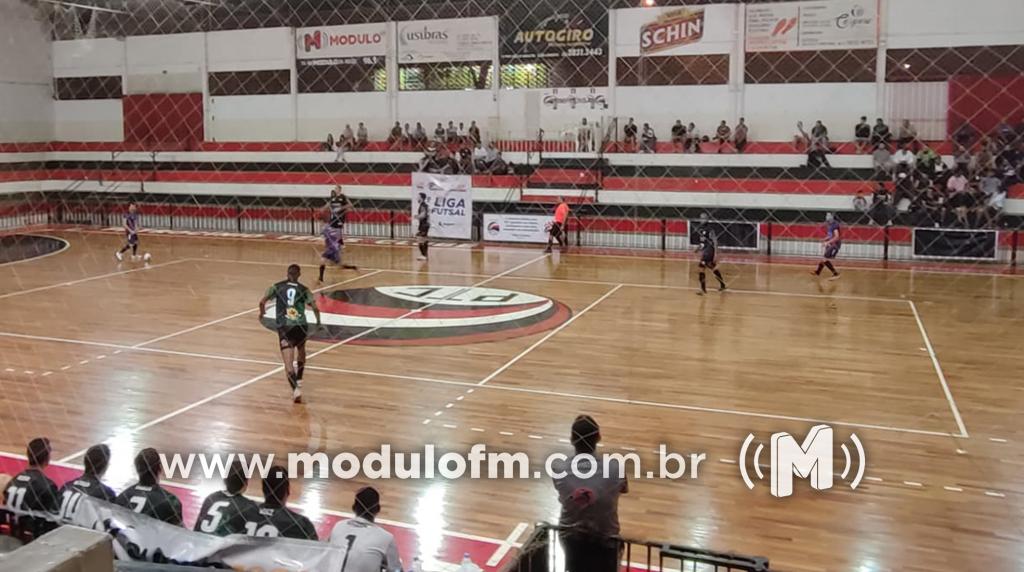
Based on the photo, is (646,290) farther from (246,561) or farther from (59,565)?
(59,565)

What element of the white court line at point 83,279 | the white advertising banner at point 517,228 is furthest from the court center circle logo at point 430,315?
the white advertising banner at point 517,228

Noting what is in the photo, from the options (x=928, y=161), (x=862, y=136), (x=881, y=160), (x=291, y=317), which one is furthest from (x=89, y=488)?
(x=862, y=136)

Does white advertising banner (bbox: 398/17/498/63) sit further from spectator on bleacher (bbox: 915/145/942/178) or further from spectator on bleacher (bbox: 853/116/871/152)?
spectator on bleacher (bbox: 915/145/942/178)

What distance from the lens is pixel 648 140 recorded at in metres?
22.1

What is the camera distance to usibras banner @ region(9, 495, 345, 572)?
335 centimetres

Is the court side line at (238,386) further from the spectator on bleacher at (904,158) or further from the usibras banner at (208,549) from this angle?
the spectator on bleacher at (904,158)

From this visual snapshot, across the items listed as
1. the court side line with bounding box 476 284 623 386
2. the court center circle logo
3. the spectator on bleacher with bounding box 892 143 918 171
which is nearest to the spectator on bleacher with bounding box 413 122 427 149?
the court center circle logo

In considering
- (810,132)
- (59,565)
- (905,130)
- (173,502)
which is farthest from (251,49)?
(59,565)

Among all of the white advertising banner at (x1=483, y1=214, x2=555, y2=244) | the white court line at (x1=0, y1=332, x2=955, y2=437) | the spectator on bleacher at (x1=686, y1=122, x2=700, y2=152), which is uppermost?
the spectator on bleacher at (x1=686, y1=122, x2=700, y2=152)

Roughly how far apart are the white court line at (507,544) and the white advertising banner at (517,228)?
52.8 ft

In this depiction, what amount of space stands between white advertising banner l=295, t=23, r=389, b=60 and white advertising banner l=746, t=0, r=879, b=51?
992 centimetres

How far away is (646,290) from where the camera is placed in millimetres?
15336

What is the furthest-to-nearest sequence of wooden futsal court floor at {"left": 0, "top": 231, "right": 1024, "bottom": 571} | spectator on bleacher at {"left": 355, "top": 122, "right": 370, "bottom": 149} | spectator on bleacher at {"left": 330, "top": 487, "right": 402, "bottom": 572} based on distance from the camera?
spectator on bleacher at {"left": 355, "top": 122, "right": 370, "bottom": 149}
wooden futsal court floor at {"left": 0, "top": 231, "right": 1024, "bottom": 571}
spectator on bleacher at {"left": 330, "top": 487, "right": 402, "bottom": 572}

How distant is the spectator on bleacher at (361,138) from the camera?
24562mm
